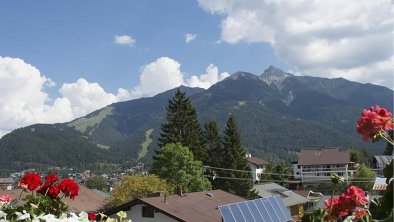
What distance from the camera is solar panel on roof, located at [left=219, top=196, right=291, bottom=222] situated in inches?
785

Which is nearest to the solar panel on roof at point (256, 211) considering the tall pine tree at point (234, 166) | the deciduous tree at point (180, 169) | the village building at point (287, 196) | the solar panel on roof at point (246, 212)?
the solar panel on roof at point (246, 212)

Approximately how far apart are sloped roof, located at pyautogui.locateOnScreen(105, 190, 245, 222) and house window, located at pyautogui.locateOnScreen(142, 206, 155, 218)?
0.37 m

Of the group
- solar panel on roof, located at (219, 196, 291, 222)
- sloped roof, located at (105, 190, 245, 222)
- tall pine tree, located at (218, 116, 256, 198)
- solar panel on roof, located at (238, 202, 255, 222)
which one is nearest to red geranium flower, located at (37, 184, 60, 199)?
solar panel on roof, located at (219, 196, 291, 222)

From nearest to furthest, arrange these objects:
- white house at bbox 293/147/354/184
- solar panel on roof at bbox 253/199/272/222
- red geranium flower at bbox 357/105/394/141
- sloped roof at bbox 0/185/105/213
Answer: red geranium flower at bbox 357/105/394/141 → solar panel on roof at bbox 253/199/272/222 → sloped roof at bbox 0/185/105/213 → white house at bbox 293/147/354/184

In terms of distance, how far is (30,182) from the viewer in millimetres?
6246

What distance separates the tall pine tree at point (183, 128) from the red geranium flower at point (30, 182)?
52.6 metres

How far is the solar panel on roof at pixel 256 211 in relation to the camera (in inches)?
785

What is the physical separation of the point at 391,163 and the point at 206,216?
2300 cm

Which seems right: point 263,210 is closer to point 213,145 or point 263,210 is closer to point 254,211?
point 254,211

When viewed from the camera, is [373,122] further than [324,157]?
No

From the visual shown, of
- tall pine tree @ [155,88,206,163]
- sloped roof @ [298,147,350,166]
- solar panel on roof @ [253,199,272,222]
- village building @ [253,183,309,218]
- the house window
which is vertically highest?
tall pine tree @ [155,88,206,163]

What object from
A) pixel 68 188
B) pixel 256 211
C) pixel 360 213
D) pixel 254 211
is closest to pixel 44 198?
pixel 68 188

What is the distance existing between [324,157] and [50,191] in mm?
114421

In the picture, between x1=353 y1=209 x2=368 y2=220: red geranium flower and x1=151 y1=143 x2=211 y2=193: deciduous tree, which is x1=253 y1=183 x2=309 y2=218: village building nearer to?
x1=151 y1=143 x2=211 y2=193: deciduous tree
